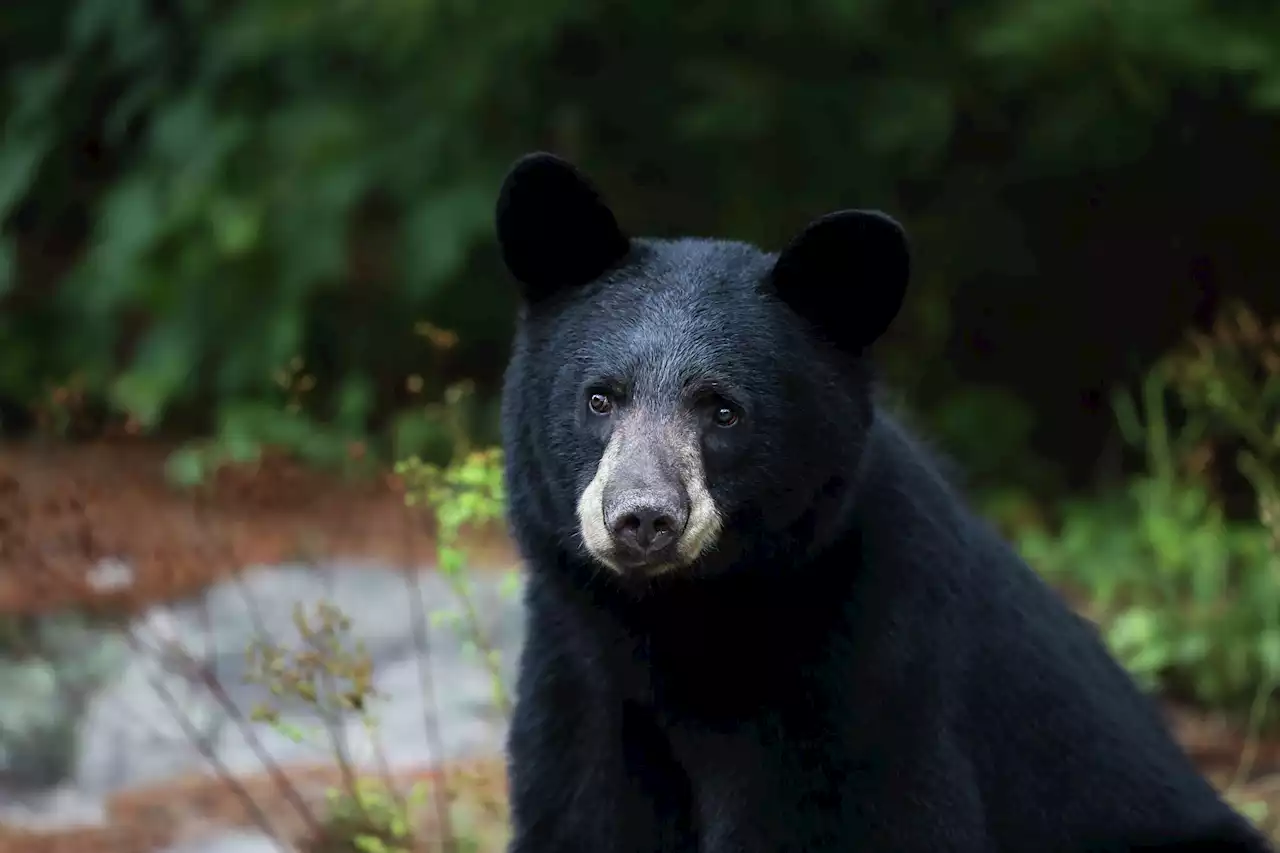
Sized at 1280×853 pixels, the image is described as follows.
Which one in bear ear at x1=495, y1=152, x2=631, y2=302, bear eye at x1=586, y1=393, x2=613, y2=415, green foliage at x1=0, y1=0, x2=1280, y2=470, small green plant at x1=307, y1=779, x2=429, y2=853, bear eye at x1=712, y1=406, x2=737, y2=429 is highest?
green foliage at x1=0, y1=0, x2=1280, y2=470

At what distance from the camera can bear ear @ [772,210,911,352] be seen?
296cm

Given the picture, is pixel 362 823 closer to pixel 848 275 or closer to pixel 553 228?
pixel 553 228

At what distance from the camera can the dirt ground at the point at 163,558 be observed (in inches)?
159

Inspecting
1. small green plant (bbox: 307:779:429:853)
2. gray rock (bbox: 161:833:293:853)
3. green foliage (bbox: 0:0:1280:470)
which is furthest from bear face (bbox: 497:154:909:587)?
green foliage (bbox: 0:0:1280:470)

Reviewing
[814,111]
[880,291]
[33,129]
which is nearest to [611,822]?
[880,291]

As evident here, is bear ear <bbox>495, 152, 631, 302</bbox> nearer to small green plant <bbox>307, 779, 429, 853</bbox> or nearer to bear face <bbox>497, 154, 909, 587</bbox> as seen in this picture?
bear face <bbox>497, 154, 909, 587</bbox>

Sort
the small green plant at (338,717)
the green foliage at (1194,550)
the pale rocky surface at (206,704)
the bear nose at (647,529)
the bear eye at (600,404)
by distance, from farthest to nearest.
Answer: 1. the green foliage at (1194,550)
2. the pale rocky surface at (206,704)
3. the small green plant at (338,717)
4. the bear eye at (600,404)
5. the bear nose at (647,529)

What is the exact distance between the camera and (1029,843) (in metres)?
3.15

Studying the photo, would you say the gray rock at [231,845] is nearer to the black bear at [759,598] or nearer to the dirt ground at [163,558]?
the dirt ground at [163,558]

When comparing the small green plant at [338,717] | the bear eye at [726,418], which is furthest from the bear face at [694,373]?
the small green plant at [338,717]

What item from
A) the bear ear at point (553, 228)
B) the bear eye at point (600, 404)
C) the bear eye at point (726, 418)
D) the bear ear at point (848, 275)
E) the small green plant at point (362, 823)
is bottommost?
the small green plant at point (362, 823)

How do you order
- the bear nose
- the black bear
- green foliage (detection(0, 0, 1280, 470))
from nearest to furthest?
the bear nose
the black bear
green foliage (detection(0, 0, 1280, 470))

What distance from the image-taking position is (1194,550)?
19.4 feet

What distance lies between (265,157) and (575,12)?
1.80 metres
